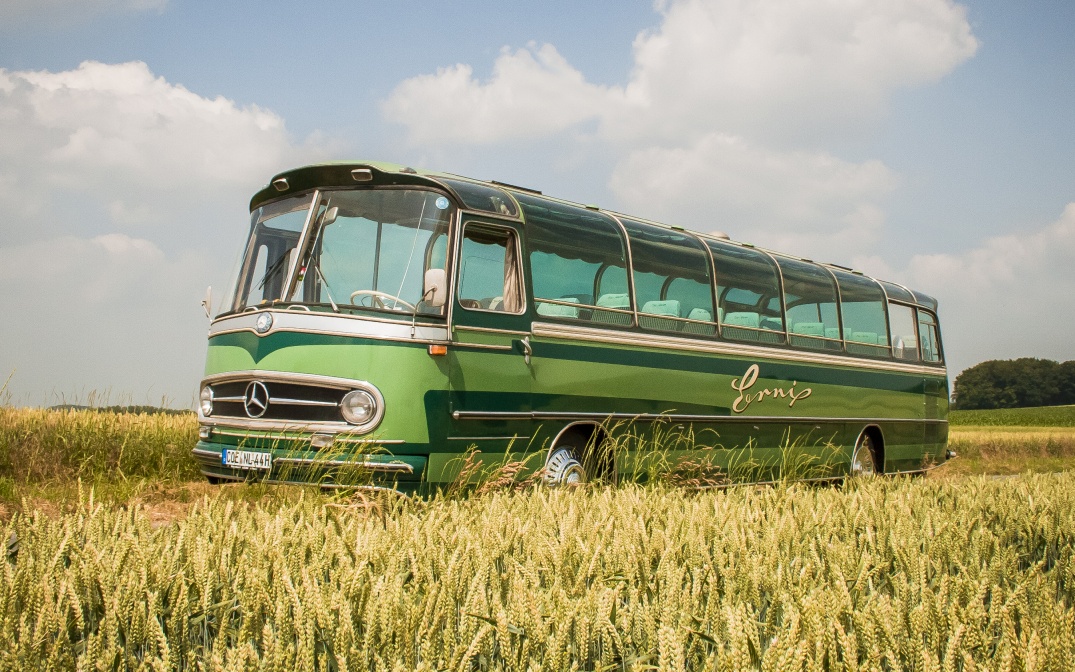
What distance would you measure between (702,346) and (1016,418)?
5398 centimetres

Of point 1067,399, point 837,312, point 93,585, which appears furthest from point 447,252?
point 1067,399

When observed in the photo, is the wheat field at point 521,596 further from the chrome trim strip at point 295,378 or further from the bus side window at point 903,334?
the bus side window at point 903,334

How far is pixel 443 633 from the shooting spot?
2.60 metres

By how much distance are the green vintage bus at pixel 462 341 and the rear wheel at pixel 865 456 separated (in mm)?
2910

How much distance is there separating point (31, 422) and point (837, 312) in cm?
1106

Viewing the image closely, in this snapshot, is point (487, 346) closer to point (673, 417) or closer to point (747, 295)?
point (673, 417)

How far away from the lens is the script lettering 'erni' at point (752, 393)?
10.8 metres

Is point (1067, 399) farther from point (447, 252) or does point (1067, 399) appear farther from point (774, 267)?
→ point (447, 252)

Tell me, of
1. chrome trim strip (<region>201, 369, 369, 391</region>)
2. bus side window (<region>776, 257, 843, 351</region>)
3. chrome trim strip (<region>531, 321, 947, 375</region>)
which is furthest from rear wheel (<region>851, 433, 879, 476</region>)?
chrome trim strip (<region>201, 369, 369, 391</region>)

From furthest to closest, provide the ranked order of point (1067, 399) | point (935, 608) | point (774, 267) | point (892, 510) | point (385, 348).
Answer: point (1067, 399) < point (774, 267) < point (385, 348) < point (892, 510) < point (935, 608)

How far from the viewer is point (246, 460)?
7.53 meters

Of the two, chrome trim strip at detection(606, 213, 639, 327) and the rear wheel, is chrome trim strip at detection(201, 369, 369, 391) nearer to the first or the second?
chrome trim strip at detection(606, 213, 639, 327)

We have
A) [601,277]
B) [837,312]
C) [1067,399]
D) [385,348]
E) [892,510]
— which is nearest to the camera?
[892,510]

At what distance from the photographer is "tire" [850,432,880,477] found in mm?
13391
